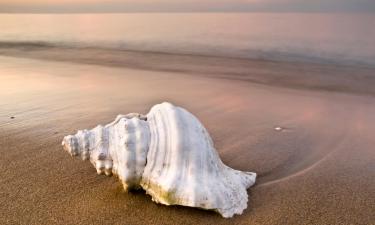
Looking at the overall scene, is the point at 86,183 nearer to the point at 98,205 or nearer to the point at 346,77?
the point at 98,205

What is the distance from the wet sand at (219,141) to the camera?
2.72 m

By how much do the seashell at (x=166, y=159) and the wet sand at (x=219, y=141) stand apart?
0.15m

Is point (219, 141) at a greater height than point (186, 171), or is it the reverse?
point (186, 171)

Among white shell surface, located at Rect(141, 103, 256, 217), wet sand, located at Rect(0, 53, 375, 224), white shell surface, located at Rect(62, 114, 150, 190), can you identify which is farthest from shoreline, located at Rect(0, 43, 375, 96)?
white shell surface, located at Rect(62, 114, 150, 190)

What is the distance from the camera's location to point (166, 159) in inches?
A: 105

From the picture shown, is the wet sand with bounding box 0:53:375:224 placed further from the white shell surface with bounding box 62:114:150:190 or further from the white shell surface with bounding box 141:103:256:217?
the white shell surface with bounding box 62:114:150:190

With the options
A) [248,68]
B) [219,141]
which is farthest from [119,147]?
[248,68]

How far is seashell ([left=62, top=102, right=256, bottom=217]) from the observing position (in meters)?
2.59

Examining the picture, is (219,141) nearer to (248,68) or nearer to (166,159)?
(166,159)

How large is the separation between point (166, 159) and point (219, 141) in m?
1.56

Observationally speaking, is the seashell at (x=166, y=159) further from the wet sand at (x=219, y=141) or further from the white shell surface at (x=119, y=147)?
the wet sand at (x=219, y=141)

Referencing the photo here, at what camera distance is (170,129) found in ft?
9.01

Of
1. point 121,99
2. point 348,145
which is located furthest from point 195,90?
point 348,145

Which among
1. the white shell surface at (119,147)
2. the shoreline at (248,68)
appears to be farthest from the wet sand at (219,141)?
the white shell surface at (119,147)
